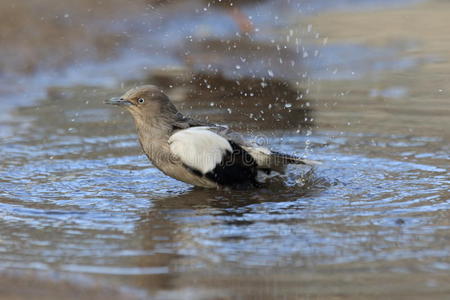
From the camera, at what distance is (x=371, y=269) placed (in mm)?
4703

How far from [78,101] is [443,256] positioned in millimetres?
6135

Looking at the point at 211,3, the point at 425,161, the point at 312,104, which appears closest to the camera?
the point at 425,161

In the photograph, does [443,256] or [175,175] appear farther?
[175,175]

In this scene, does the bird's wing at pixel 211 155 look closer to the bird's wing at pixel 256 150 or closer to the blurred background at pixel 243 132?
the bird's wing at pixel 256 150

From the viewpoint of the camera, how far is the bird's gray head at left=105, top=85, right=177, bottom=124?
265 inches

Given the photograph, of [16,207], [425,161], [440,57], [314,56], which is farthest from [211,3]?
[16,207]

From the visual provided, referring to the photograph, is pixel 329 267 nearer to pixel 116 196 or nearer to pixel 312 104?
pixel 116 196

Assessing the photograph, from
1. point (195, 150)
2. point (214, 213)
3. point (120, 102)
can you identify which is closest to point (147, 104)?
point (120, 102)

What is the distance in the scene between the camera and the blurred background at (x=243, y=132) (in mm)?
4777

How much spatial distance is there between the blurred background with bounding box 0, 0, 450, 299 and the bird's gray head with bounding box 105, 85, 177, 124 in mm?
571

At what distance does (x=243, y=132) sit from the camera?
841 cm

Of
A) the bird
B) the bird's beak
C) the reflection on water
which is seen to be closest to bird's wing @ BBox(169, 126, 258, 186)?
the bird

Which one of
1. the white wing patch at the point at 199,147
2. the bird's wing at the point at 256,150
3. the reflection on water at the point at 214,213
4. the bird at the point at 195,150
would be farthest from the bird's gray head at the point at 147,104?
the reflection on water at the point at 214,213

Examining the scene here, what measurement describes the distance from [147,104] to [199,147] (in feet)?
2.08
